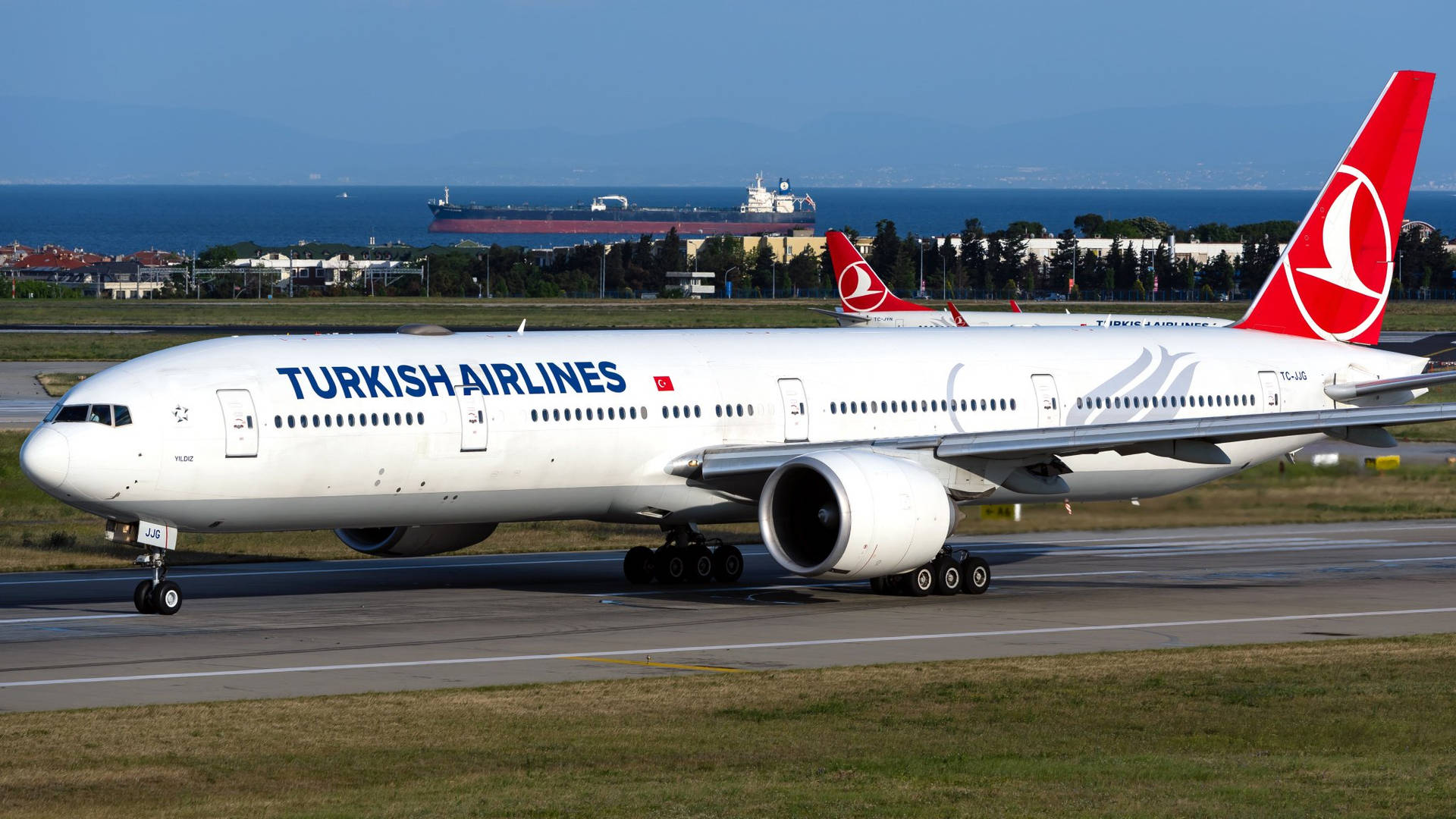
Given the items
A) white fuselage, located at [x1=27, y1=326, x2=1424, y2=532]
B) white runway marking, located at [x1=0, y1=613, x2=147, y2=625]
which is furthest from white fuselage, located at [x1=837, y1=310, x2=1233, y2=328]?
white runway marking, located at [x1=0, y1=613, x2=147, y2=625]

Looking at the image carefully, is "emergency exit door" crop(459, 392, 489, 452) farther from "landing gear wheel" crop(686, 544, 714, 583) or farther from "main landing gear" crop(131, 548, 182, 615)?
"landing gear wheel" crop(686, 544, 714, 583)

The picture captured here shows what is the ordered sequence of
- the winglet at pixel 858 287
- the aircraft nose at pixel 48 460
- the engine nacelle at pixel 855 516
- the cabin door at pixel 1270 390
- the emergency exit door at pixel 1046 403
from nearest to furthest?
1. the aircraft nose at pixel 48 460
2. the engine nacelle at pixel 855 516
3. the emergency exit door at pixel 1046 403
4. the cabin door at pixel 1270 390
5. the winglet at pixel 858 287

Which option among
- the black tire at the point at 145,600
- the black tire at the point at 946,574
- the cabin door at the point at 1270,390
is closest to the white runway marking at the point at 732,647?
the black tire at the point at 946,574

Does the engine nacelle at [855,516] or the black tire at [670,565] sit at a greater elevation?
the engine nacelle at [855,516]

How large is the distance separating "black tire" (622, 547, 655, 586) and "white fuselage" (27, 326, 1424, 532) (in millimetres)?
1590

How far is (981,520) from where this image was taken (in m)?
41.0

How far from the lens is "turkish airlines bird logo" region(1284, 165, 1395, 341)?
3616 cm

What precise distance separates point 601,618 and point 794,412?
5046 mm

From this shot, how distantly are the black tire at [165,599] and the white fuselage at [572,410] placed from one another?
97 centimetres

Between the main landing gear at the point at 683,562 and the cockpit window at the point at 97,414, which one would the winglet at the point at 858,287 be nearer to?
the main landing gear at the point at 683,562

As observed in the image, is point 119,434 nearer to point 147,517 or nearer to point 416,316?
point 147,517

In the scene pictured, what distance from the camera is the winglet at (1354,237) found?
3603 centimetres

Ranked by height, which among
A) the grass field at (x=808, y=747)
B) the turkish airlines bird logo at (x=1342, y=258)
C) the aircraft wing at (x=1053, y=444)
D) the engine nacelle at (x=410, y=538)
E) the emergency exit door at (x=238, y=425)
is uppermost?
the turkish airlines bird logo at (x=1342, y=258)

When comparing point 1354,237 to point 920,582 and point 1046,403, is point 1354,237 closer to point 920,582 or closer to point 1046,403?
point 1046,403
